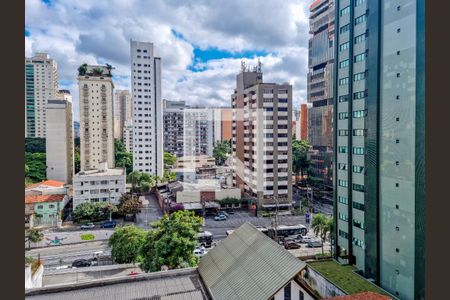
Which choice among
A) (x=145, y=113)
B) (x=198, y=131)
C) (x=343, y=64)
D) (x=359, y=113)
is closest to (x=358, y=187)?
(x=359, y=113)

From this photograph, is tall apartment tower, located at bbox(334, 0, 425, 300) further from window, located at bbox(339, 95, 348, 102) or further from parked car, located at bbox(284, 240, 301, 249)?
parked car, located at bbox(284, 240, 301, 249)

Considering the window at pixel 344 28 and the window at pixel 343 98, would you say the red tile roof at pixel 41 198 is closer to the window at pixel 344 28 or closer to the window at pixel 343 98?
the window at pixel 343 98

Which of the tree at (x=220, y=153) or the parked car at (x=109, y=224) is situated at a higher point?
the tree at (x=220, y=153)

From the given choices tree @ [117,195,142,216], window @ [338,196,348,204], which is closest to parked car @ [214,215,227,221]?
tree @ [117,195,142,216]

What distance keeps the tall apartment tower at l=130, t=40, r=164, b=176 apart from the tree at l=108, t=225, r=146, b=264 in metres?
28.5

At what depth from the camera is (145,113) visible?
152 feet

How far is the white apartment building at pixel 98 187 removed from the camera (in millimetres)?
31953

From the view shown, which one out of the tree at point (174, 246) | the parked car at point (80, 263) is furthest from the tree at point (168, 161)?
the tree at point (174, 246)

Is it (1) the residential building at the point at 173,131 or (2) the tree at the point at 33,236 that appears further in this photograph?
(1) the residential building at the point at 173,131

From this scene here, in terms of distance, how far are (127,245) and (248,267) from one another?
10.2 m

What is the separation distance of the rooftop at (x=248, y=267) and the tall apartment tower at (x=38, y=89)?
56.2 metres

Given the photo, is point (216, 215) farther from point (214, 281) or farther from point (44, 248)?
point (214, 281)

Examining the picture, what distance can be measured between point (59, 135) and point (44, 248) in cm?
2274

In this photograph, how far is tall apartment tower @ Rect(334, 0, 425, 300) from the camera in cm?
1361
